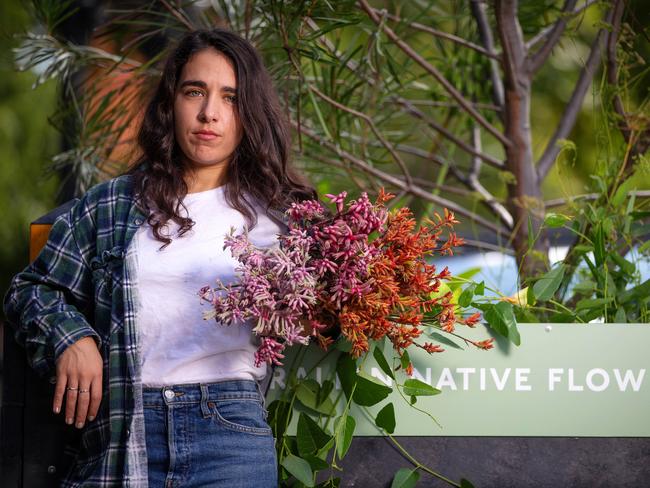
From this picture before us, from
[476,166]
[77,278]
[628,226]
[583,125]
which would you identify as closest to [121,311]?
[77,278]

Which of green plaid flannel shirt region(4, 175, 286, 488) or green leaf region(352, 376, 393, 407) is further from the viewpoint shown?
green leaf region(352, 376, 393, 407)

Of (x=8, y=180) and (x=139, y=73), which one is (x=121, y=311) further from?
(x=8, y=180)

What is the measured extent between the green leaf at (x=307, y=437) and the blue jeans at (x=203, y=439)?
135mm

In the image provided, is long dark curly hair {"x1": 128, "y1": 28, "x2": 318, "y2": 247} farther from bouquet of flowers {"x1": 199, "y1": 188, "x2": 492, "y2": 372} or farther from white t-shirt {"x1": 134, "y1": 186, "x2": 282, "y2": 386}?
bouquet of flowers {"x1": 199, "y1": 188, "x2": 492, "y2": 372}

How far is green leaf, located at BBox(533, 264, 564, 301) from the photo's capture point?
1.94m

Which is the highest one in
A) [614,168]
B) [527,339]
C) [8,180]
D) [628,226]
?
[8,180]

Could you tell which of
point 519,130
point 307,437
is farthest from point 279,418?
point 519,130

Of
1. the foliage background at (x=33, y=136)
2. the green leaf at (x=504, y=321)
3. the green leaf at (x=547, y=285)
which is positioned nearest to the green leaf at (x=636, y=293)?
the green leaf at (x=547, y=285)

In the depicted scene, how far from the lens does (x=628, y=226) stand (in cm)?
218

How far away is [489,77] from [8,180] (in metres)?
4.46

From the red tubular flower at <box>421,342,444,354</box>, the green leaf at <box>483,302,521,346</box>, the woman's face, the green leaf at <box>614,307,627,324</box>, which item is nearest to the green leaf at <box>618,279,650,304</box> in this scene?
the green leaf at <box>614,307,627,324</box>

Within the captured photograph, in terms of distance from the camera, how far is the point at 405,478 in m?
1.80

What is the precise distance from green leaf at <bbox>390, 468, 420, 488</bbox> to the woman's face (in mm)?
740

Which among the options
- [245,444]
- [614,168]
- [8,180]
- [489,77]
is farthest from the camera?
[8,180]
